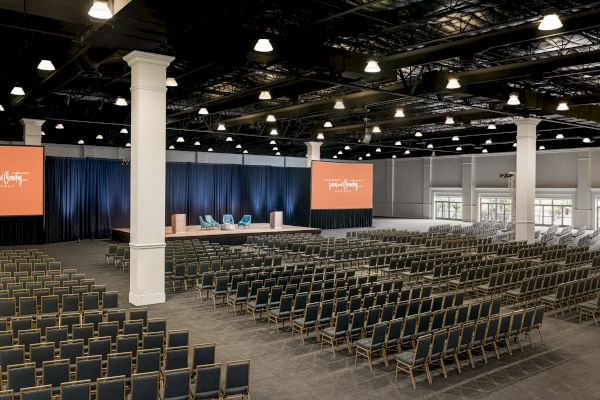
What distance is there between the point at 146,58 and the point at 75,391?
357 inches

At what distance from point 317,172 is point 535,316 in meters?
22.3

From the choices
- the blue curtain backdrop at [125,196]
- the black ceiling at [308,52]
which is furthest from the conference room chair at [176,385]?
the blue curtain backdrop at [125,196]

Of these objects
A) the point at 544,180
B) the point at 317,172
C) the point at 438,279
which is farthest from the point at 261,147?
the point at 438,279

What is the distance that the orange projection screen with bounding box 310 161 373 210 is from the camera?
3131 centimetres

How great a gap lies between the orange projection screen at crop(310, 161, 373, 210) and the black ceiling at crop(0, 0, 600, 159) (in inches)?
340

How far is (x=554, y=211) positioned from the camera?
37.1m

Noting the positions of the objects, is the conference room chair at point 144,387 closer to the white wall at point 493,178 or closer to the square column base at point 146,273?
the square column base at point 146,273

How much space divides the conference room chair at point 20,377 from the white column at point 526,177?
22.9 meters

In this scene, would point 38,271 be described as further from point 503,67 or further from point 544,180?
point 544,180

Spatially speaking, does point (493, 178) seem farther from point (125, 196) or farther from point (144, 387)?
point (144, 387)

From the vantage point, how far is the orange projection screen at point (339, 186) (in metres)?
31.3

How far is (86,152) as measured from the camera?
35438 mm

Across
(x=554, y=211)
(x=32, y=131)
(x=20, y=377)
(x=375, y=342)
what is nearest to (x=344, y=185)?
(x=554, y=211)

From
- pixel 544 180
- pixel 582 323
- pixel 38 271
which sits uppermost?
pixel 544 180
